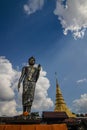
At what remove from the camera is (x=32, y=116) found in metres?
16.8

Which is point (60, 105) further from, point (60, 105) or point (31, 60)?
point (31, 60)

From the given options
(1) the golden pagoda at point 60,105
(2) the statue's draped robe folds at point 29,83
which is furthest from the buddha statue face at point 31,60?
(1) the golden pagoda at point 60,105

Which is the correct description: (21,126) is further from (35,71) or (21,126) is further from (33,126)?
(35,71)

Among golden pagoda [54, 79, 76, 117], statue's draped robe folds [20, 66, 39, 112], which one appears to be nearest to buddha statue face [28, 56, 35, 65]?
statue's draped robe folds [20, 66, 39, 112]

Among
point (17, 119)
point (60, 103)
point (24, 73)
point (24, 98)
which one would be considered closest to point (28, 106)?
point (24, 98)

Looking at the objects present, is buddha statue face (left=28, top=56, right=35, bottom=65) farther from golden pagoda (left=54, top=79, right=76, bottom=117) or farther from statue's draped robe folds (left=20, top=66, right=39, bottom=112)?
golden pagoda (left=54, top=79, right=76, bottom=117)

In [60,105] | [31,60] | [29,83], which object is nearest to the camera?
[29,83]

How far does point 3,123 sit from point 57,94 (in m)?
30.7

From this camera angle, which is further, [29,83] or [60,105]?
[60,105]

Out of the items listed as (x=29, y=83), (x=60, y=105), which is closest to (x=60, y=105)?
(x=60, y=105)

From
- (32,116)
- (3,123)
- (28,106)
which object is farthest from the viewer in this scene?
(28,106)

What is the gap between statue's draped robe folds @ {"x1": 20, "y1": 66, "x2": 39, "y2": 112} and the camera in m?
19.9

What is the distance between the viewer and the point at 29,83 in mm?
20188

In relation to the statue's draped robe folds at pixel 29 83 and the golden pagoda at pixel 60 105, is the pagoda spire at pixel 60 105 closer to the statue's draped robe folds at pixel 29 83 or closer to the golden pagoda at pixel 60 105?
the golden pagoda at pixel 60 105
